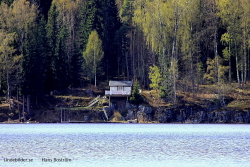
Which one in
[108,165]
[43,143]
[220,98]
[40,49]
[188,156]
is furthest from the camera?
[40,49]

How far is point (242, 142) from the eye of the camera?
3500 centimetres

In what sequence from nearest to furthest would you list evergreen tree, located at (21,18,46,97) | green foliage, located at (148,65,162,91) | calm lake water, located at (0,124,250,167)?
calm lake water, located at (0,124,250,167), evergreen tree, located at (21,18,46,97), green foliage, located at (148,65,162,91)

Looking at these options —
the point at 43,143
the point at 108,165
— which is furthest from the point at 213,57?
the point at 108,165

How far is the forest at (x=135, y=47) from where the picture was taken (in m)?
67.6

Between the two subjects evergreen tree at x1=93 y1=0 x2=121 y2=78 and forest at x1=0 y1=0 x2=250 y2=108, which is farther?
evergreen tree at x1=93 y1=0 x2=121 y2=78

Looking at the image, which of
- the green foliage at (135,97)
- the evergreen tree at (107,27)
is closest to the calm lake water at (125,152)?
the green foliage at (135,97)

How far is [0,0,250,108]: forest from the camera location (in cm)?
6762

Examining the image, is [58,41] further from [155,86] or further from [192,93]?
[192,93]

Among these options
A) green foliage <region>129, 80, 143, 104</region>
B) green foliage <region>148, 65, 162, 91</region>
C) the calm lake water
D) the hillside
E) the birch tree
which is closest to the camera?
the calm lake water

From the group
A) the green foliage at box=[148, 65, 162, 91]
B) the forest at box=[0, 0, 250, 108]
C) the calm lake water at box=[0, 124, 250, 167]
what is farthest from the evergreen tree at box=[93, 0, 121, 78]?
the calm lake water at box=[0, 124, 250, 167]

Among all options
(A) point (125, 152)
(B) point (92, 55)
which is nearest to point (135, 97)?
(B) point (92, 55)

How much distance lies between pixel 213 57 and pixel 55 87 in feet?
75.6

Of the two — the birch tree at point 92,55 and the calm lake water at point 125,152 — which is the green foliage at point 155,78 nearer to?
the birch tree at point 92,55

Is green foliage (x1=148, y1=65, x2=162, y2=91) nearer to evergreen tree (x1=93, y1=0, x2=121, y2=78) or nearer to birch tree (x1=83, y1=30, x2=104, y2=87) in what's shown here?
birch tree (x1=83, y1=30, x2=104, y2=87)
